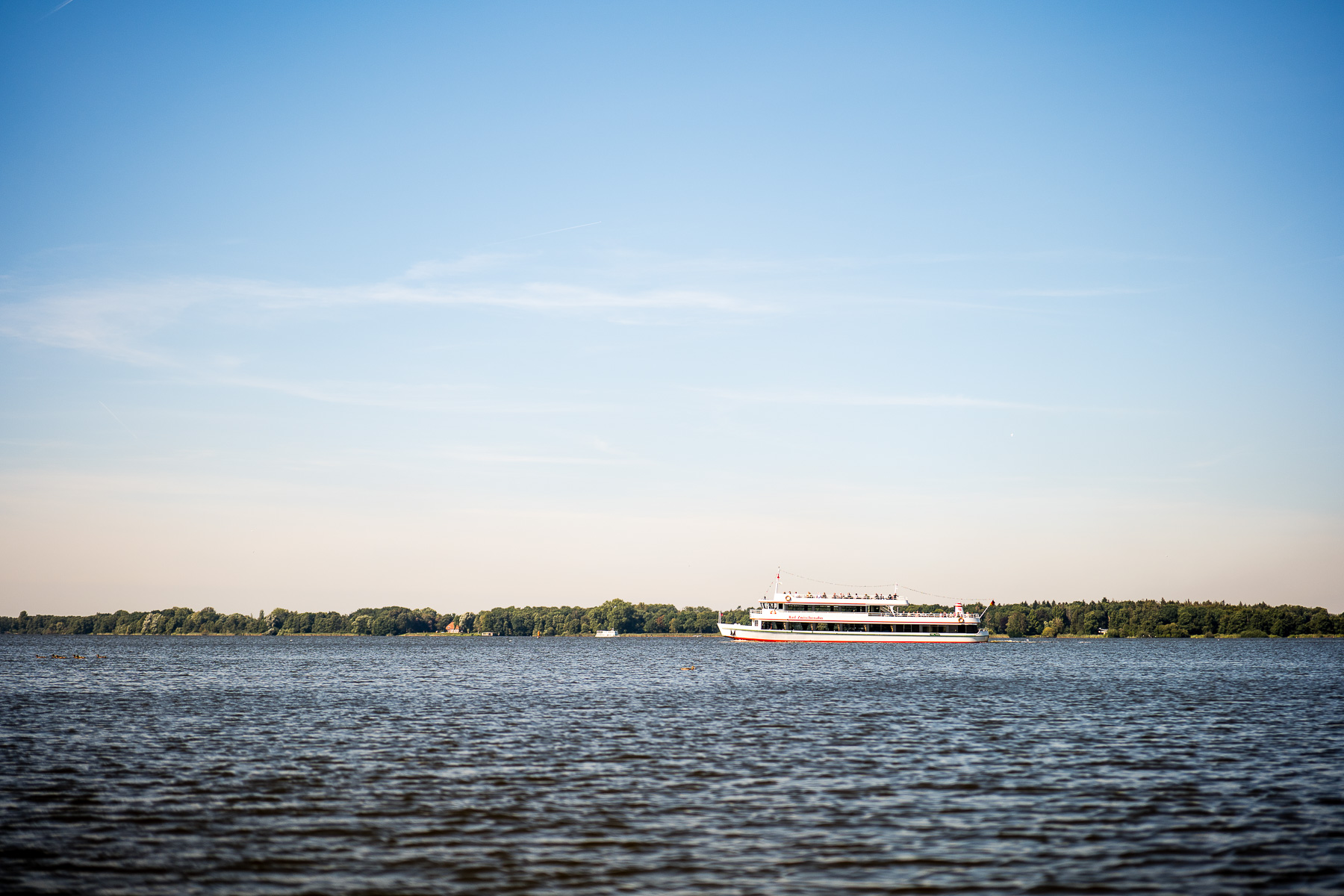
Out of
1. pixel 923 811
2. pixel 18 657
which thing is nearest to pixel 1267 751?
pixel 923 811

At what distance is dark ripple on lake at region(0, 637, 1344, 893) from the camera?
21.0 meters

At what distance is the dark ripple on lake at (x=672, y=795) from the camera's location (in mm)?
20969

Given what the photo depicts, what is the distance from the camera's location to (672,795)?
29.7 m

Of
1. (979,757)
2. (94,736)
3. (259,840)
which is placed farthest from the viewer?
(94,736)

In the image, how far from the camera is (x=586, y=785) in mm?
31406

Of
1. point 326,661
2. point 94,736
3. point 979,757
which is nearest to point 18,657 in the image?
point 326,661

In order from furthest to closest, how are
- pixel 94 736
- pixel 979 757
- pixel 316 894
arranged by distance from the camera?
pixel 94 736, pixel 979 757, pixel 316 894

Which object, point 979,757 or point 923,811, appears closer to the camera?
point 923,811

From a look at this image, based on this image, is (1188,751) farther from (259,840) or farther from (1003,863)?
(259,840)

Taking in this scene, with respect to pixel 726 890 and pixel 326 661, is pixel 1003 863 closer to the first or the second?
pixel 726 890

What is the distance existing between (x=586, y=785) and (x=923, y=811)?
10725mm

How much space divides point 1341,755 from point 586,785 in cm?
3028

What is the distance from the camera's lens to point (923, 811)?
89.1 ft

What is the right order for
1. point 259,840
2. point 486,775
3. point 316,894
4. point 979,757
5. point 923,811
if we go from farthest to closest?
point 979,757
point 486,775
point 923,811
point 259,840
point 316,894
